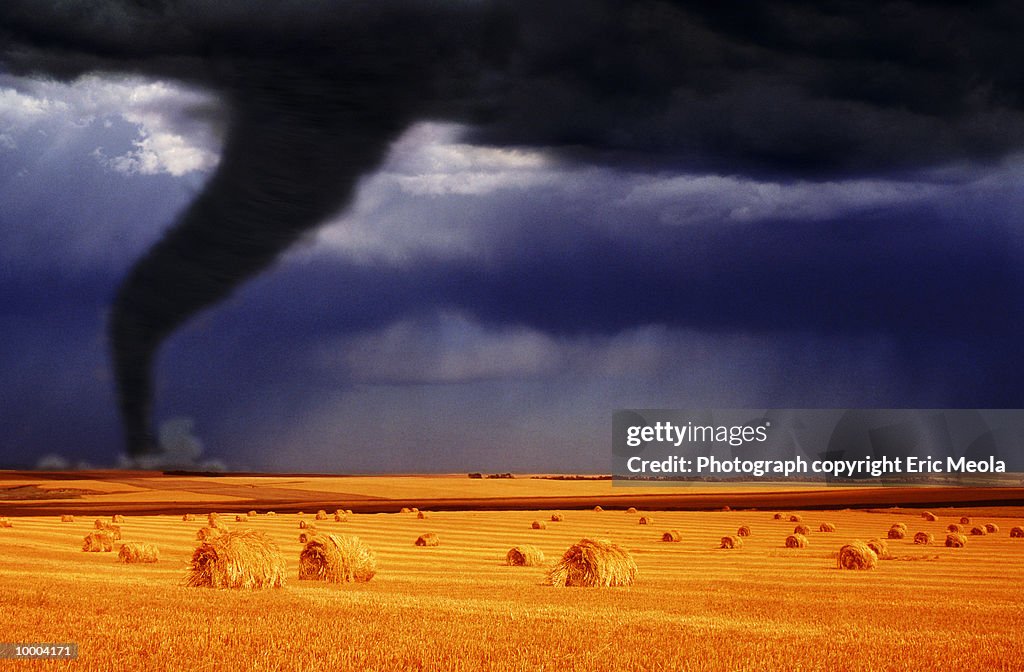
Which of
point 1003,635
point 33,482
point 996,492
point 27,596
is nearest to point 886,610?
point 1003,635

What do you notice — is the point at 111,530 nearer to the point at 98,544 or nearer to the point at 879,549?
the point at 98,544

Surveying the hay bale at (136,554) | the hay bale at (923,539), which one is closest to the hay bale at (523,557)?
the hay bale at (136,554)

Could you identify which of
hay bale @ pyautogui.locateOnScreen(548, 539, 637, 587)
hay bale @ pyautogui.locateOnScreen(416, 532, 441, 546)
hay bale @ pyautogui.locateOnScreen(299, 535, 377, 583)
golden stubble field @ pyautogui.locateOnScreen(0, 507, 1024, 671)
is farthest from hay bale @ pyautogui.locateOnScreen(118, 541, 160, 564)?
hay bale @ pyautogui.locateOnScreen(548, 539, 637, 587)

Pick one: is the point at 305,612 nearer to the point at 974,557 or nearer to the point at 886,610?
the point at 886,610

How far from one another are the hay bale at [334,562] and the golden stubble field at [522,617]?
54 cm

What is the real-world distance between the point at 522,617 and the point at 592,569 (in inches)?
279

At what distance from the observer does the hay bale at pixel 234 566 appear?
69.9 feet

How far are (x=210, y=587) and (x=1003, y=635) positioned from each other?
15067 millimetres

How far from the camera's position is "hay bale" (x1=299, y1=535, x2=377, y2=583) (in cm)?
2386

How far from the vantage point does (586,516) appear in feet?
225

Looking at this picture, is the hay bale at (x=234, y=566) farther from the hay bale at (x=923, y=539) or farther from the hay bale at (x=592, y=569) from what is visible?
the hay bale at (x=923, y=539)

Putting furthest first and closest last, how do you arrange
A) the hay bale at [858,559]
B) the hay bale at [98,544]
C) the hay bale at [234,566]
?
the hay bale at [98,544], the hay bale at [858,559], the hay bale at [234,566]

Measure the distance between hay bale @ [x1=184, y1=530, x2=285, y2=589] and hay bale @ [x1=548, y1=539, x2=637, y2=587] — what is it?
6501 mm

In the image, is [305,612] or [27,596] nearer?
[305,612]
